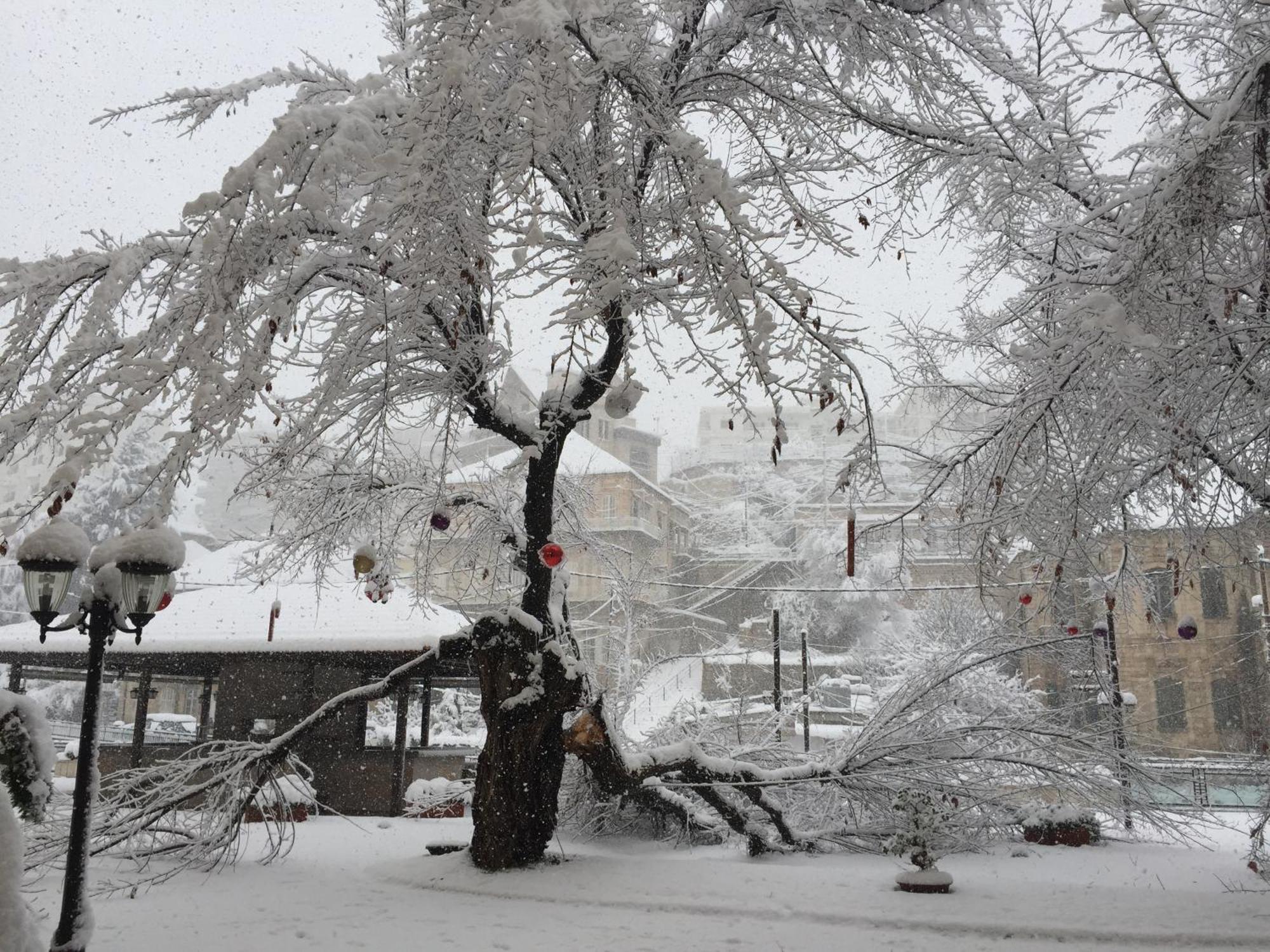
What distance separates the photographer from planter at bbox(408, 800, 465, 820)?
55.2 feet

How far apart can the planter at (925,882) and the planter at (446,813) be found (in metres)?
10.1

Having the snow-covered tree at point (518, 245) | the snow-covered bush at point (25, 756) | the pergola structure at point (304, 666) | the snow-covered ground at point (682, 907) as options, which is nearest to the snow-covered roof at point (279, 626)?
the pergola structure at point (304, 666)

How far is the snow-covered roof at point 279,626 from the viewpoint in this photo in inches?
653

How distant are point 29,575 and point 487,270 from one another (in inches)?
157

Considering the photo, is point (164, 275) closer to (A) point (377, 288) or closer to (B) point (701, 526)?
(A) point (377, 288)

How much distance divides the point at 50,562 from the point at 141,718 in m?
15.1

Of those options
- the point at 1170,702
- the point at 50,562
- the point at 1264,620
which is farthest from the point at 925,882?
the point at 1170,702

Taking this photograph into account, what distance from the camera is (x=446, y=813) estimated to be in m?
17.6

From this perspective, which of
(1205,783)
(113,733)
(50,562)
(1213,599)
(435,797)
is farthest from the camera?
(113,733)

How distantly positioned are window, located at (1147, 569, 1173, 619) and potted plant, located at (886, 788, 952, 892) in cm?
275

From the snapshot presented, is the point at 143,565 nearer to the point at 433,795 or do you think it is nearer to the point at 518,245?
the point at 518,245

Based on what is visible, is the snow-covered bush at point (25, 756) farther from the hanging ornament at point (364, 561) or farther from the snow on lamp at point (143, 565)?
the hanging ornament at point (364, 561)

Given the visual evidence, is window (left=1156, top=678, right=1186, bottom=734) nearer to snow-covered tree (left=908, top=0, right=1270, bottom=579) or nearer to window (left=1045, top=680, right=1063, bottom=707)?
window (left=1045, top=680, right=1063, bottom=707)

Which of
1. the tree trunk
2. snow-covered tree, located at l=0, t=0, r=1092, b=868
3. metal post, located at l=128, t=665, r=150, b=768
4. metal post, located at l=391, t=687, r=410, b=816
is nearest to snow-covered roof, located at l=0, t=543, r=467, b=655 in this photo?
metal post, located at l=128, t=665, r=150, b=768
